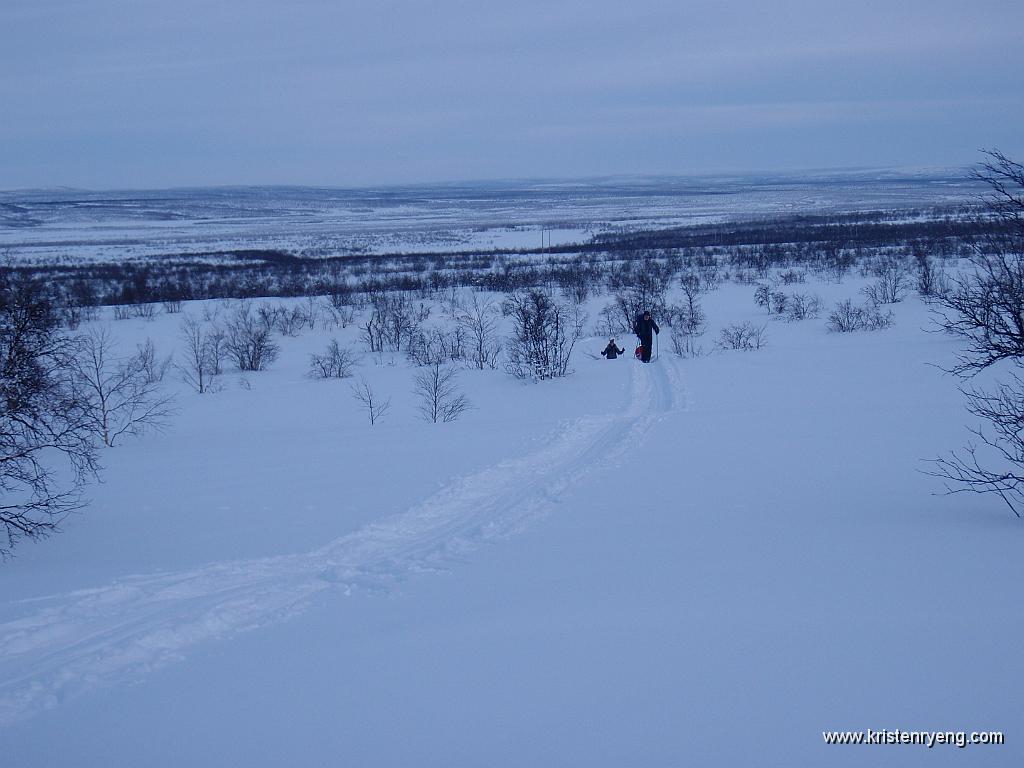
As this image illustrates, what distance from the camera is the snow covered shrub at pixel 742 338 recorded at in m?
18.4

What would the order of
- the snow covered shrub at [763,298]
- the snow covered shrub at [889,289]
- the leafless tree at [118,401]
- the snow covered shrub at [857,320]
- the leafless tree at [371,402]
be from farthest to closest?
1. the snow covered shrub at [763,298]
2. the snow covered shrub at [889,289]
3. the snow covered shrub at [857,320]
4. the leafless tree at [371,402]
5. the leafless tree at [118,401]

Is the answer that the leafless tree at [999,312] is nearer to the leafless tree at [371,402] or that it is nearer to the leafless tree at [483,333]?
the leafless tree at [371,402]

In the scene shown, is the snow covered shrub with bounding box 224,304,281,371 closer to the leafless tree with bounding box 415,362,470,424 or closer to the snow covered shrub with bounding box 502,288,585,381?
the leafless tree with bounding box 415,362,470,424

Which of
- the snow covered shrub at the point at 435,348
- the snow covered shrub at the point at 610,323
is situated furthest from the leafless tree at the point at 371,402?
the snow covered shrub at the point at 610,323

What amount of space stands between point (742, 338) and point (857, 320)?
362 cm

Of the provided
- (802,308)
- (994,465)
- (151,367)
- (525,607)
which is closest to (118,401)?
(151,367)

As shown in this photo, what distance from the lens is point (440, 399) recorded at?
1404cm

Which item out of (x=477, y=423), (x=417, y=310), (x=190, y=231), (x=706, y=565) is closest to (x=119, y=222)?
(x=190, y=231)

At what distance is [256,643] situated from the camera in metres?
4.30

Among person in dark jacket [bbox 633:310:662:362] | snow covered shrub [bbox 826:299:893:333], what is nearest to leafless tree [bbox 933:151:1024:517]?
person in dark jacket [bbox 633:310:662:362]

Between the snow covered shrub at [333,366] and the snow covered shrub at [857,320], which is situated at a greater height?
the snow covered shrub at [857,320]

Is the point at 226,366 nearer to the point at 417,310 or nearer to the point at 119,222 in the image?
the point at 417,310

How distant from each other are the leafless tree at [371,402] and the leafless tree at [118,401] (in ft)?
11.1

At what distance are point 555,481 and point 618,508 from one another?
3.67ft
